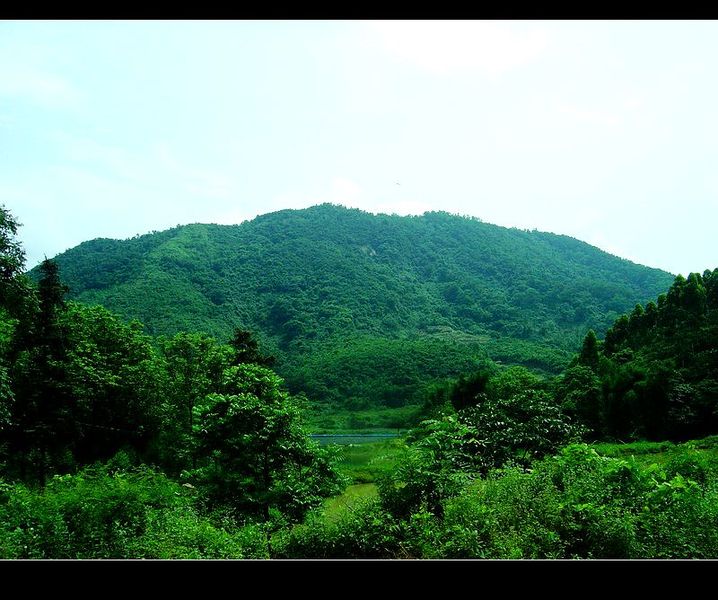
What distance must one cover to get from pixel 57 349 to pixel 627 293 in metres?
43.0

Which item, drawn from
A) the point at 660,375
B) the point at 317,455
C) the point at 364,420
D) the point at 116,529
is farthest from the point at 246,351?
the point at 364,420

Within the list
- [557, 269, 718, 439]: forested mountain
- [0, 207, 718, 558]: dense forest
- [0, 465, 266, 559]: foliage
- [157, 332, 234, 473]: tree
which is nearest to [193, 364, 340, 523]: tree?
[0, 207, 718, 558]: dense forest

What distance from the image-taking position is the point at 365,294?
5562cm

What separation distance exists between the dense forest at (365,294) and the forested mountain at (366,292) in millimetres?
143

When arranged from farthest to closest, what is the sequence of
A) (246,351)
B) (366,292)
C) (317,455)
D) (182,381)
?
1. (366,292)
2. (182,381)
3. (246,351)
4. (317,455)

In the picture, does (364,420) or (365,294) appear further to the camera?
(365,294)

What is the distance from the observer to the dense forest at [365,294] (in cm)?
3819

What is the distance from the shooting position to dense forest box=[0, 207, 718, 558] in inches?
148

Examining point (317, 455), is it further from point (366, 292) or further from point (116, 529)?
point (366, 292)

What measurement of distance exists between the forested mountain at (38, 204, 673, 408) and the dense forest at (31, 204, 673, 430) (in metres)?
0.14

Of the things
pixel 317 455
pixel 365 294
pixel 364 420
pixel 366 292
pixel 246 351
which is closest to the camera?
pixel 317 455

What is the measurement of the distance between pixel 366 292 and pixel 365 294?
14.3 inches

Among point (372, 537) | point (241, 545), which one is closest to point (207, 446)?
point (241, 545)

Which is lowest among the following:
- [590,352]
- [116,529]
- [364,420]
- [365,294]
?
[364,420]
